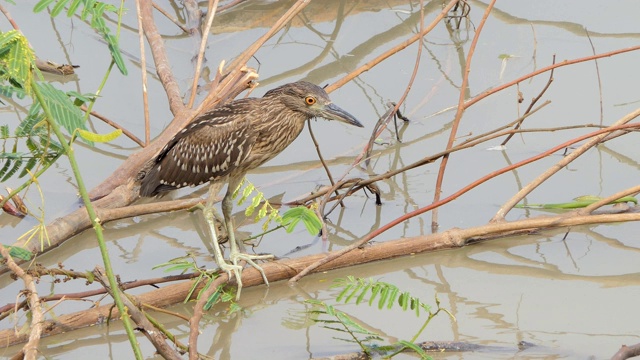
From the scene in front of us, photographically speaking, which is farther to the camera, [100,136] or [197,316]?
[197,316]

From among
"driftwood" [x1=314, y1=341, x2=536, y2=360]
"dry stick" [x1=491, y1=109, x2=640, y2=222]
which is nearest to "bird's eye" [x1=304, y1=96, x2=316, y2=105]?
"dry stick" [x1=491, y1=109, x2=640, y2=222]

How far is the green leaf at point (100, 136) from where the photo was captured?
314 cm

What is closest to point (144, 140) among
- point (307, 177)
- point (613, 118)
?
point (307, 177)

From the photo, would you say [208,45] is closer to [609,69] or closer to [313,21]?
[313,21]

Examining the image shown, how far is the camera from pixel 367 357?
4.42 m

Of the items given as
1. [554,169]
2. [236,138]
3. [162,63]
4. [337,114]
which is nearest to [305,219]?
[337,114]

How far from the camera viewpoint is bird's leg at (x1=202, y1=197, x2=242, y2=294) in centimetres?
530

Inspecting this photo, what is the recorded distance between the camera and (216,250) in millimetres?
5570

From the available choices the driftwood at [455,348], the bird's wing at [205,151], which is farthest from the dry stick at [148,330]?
the bird's wing at [205,151]

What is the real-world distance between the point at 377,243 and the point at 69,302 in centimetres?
161

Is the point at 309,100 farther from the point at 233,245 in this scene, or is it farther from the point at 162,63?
the point at 162,63

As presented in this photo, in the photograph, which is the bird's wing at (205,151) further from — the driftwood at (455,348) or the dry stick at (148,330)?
the dry stick at (148,330)

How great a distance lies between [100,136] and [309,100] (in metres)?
2.77

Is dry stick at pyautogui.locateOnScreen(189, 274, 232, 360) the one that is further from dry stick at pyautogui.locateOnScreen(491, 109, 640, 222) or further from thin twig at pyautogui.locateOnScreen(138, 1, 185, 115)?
thin twig at pyautogui.locateOnScreen(138, 1, 185, 115)
